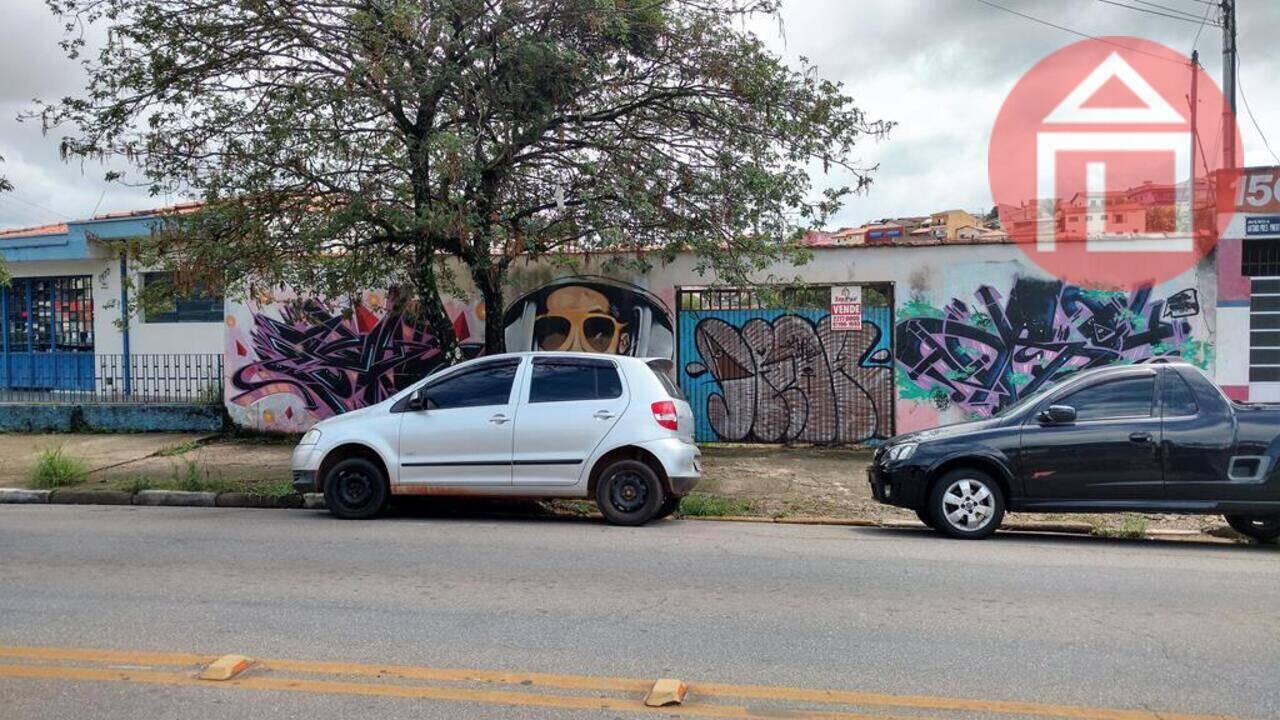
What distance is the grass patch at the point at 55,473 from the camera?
11.4 metres

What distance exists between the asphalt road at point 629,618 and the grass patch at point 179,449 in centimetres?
527

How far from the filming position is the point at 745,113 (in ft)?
38.2

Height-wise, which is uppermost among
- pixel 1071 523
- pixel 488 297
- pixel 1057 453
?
pixel 488 297

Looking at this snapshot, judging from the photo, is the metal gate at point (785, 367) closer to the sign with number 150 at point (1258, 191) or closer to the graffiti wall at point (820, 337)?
the graffiti wall at point (820, 337)

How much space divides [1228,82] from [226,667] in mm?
19876

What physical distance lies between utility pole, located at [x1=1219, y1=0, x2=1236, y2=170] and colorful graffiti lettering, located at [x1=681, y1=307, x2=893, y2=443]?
8.41m

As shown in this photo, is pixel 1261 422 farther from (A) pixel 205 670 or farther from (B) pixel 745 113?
(A) pixel 205 670

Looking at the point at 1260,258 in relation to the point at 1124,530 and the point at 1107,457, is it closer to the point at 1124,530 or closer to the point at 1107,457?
the point at 1124,530

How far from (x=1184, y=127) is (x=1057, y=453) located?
399 inches

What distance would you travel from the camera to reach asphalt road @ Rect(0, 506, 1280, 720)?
4555mm

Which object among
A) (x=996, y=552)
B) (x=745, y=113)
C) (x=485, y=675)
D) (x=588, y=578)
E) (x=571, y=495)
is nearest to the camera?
(x=485, y=675)

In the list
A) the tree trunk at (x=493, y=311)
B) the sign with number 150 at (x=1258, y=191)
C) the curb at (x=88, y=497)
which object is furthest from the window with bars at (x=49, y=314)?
the sign with number 150 at (x=1258, y=191)

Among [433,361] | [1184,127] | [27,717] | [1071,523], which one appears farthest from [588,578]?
[1184,127]

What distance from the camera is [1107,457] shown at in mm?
8461
